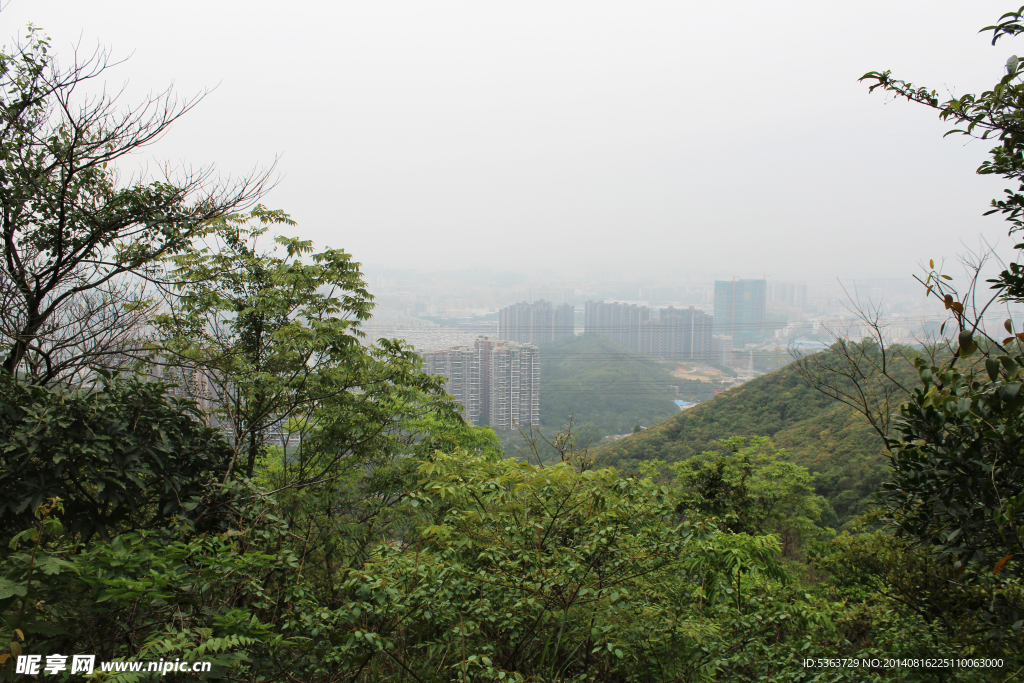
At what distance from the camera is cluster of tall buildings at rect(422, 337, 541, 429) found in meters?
14.7

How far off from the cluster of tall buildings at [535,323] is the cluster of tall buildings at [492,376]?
1232 centimetres

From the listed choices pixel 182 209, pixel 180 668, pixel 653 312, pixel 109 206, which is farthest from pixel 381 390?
pixel 653 312

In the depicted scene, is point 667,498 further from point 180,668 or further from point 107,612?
point 107,612

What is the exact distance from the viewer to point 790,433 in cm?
1702

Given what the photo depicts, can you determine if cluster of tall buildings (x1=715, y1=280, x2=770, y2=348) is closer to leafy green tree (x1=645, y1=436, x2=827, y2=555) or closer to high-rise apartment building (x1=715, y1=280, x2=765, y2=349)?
high-rise apartment building (x1=715, y1=280, x2=765, y2=349)

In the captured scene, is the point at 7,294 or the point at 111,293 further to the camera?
the point at 111,293

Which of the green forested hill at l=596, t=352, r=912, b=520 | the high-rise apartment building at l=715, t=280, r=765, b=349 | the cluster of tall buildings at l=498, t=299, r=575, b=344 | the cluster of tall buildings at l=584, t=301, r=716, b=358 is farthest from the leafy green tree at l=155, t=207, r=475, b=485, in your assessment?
the high-rise apartment building at l=715, t=280, r=765, b=349

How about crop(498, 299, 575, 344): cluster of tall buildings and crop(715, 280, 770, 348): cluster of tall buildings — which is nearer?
crop(498, 299, 575, 344): cluster of tall buildings

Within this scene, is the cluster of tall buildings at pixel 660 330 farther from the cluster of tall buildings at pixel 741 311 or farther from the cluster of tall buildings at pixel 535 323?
the cluster of tall buildings at pixel 535 323

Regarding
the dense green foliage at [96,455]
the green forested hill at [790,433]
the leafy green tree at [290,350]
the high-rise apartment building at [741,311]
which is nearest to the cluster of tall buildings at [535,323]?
the high-rise apartment building at [741,311]

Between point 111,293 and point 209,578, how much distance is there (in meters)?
3.70

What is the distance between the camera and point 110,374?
3164 mm

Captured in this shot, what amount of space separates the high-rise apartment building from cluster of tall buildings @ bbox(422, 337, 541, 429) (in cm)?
2240

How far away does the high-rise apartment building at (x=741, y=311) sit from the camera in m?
34.2
